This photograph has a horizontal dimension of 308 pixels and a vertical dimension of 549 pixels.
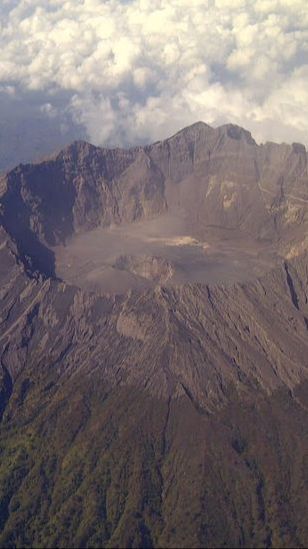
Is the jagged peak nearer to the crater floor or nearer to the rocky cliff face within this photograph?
the rocky cliff face

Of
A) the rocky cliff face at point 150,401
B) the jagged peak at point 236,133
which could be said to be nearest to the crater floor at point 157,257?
the rocky cliff face at point 150,401

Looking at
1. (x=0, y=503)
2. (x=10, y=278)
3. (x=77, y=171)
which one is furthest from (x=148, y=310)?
(x=77, y=171)

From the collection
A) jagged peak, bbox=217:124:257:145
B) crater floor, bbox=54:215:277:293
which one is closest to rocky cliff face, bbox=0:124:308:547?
crater floor, bbox=54:215:277:293

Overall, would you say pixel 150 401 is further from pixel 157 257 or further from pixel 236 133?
pixel 236 133

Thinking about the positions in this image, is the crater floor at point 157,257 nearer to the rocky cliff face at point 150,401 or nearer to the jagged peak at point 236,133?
the rocky cliff face at point 150,401

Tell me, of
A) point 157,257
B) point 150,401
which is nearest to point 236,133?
point 157,257
